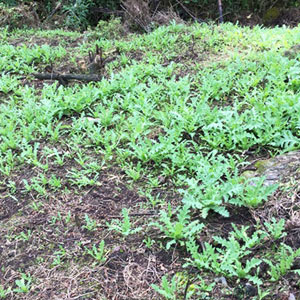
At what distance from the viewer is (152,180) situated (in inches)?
116

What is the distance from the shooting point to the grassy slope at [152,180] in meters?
2.21

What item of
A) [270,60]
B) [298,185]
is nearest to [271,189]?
[298,185]

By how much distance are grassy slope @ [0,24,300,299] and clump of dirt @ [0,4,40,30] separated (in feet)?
11.7

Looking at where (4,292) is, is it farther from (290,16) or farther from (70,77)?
(290,16)

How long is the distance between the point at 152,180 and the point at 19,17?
6.85 metres

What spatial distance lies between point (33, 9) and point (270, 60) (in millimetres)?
6413

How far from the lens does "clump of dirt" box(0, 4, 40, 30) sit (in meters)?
7.91

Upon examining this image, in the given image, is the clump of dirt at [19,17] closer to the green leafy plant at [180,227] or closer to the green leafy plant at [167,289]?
the green leafy plant at [180,227]

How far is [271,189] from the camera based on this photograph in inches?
95.3

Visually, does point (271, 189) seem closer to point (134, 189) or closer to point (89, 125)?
point (134, 189)

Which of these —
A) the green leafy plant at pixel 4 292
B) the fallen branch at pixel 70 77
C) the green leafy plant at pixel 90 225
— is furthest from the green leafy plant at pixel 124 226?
the fallen branch at pixel 70 77

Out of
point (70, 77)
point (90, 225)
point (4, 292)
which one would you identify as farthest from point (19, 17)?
point (4, 292)

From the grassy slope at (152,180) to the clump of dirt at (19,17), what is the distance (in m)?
3.57

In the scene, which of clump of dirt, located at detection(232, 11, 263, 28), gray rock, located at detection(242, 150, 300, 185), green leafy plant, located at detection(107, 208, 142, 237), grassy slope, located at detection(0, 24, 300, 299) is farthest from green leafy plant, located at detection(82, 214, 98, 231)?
clump of dirt, located at detection(232, 11, 263, 28)
